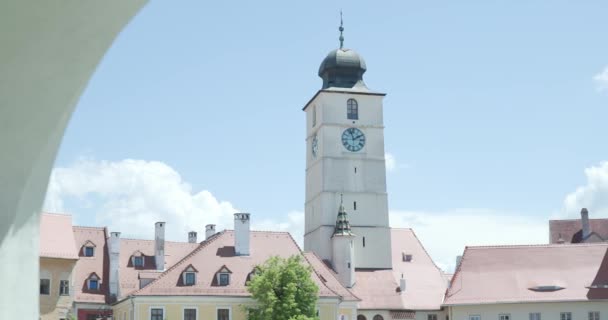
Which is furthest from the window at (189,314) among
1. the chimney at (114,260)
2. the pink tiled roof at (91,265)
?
the pink tiled roof at (91,265)

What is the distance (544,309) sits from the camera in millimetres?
54250

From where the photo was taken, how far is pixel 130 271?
55719mm

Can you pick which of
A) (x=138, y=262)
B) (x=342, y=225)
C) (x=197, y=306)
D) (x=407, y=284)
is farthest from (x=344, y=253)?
(x=197, y=306)

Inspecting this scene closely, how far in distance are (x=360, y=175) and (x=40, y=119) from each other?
6529cm

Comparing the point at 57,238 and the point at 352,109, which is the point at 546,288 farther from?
the point at 57,238

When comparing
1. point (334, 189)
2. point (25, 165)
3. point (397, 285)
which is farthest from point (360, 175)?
point (25, 165)

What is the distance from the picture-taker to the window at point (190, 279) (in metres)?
48.4

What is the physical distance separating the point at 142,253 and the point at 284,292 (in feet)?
44.9

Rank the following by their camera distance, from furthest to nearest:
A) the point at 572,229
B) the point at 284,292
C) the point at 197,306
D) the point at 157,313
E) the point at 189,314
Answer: the point at 572,229
the point at 197,306
the point at 189,314
the point at 157,313
the point at 284,292

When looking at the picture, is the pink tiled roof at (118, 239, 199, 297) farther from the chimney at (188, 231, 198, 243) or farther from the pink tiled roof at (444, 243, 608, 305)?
the pink tiled roof at (444, 243, 608, 305)

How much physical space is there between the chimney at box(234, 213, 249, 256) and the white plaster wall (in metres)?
14.2

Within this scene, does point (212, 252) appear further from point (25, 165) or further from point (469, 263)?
point (25, 165)

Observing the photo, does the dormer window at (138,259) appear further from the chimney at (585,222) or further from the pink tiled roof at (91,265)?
the chimney at (585,222)

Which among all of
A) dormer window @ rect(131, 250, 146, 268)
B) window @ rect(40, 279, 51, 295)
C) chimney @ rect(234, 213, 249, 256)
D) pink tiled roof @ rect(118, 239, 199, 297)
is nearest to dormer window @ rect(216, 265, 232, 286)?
chimney @ rect(234, 213, 249, 256)
